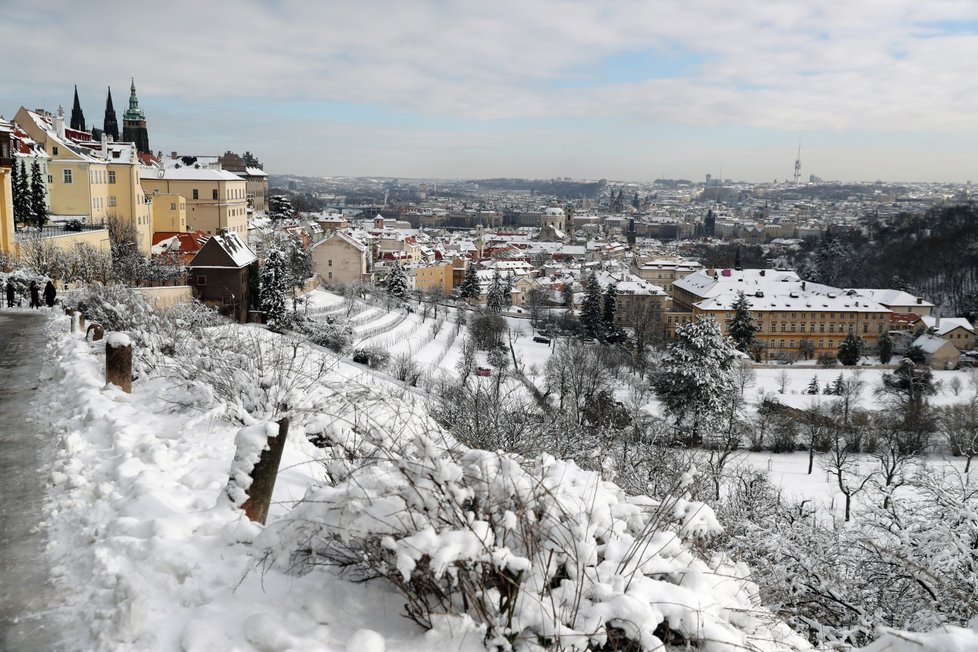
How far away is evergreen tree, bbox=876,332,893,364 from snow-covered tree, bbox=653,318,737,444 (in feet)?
71.4

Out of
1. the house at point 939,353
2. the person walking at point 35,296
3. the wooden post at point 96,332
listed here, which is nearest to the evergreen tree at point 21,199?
the person walking at point 35,296

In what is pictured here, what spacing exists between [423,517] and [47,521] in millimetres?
2514

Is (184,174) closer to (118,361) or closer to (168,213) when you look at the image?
(168,213)

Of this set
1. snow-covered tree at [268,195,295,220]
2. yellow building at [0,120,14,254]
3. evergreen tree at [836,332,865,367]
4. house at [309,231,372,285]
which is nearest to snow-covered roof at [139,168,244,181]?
house at [309,231,372,285]

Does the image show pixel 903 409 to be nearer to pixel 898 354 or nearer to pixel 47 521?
pixel 898 354

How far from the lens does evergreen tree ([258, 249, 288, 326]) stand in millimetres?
26759

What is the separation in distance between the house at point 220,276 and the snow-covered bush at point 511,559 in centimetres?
2250

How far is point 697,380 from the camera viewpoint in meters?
26.6

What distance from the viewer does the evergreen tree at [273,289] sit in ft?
87.8

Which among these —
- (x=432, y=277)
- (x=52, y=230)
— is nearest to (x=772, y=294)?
(x=432, y=277)

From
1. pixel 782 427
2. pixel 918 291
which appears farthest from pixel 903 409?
pixel 918 291

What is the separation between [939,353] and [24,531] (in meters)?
50.3

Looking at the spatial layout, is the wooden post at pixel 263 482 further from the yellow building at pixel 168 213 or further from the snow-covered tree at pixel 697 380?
the yellow building at pixel 168 213

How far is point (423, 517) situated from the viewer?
274 centimetres
